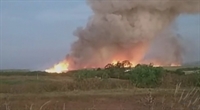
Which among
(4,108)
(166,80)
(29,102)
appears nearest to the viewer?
(4,108)

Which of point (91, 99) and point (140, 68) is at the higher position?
point (140, 68)

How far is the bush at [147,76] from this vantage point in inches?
1703

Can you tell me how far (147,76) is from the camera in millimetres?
43375

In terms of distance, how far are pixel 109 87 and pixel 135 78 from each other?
328cm

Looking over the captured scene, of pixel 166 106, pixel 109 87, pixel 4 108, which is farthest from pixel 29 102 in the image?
pixel 109 87

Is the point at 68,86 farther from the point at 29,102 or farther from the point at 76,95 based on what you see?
the point at 29,102

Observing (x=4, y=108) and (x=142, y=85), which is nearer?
(x=4, y=108)

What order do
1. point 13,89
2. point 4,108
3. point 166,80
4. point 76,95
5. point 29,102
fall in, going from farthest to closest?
point 166,80 → point 13,89 → point 76,95 → point 29,102 → point 4,108

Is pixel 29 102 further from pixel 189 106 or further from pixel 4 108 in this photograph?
pixel 189 106

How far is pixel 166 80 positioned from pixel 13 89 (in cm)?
1628

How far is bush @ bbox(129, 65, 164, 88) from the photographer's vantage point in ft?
142

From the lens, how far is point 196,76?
44.4 metres

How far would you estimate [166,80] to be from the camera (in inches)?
1777

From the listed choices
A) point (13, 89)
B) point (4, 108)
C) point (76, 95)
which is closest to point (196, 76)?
point (76, 95)
